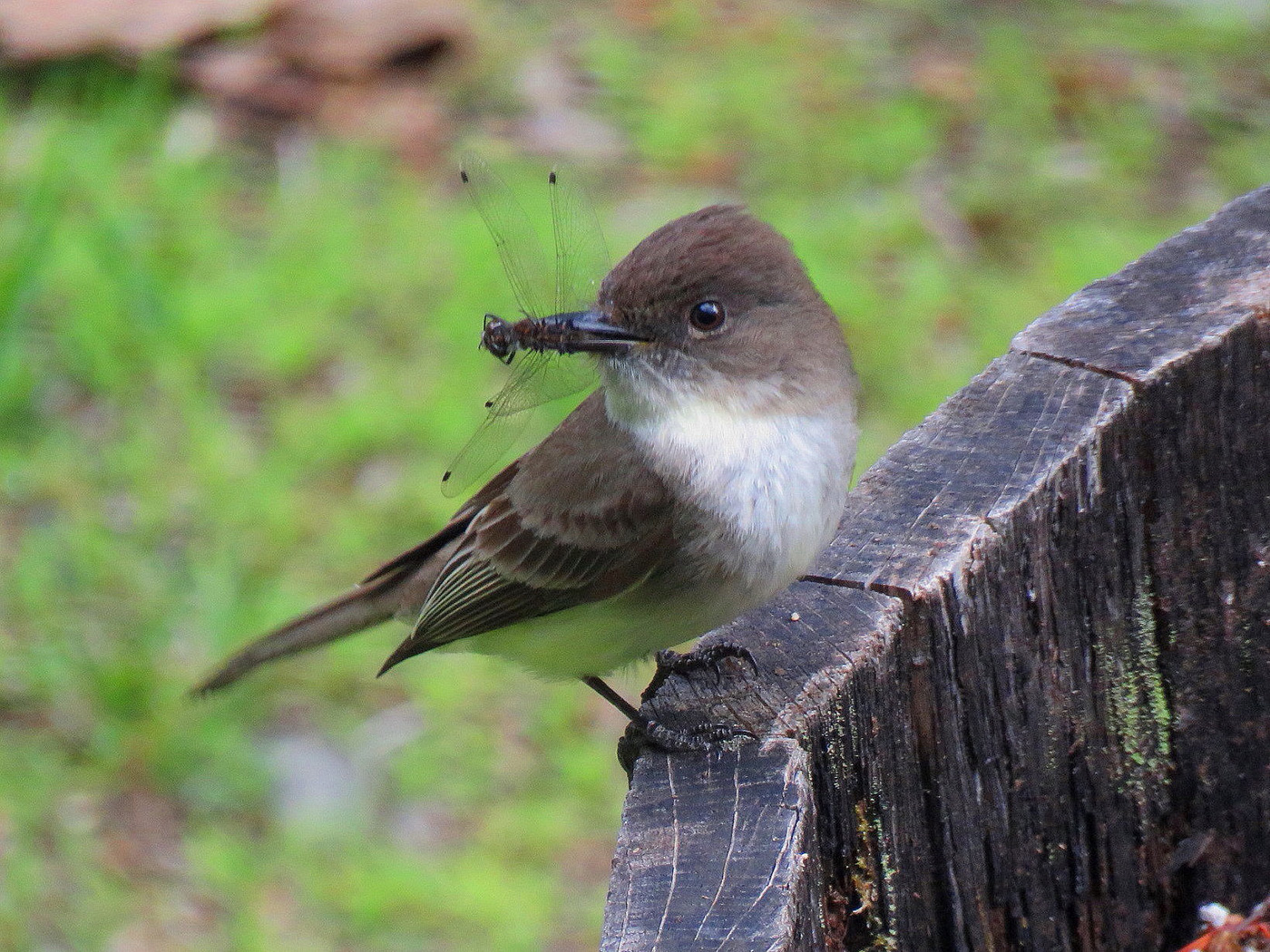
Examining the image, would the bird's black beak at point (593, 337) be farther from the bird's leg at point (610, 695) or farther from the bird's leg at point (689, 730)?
the bird's leg at point (610, 695)

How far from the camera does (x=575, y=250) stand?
141 inches

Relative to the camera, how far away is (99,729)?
4980mm

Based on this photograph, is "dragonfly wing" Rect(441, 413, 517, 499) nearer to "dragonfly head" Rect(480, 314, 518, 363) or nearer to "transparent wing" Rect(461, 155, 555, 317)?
"dragonfly head" Rect(480, 314, 518, 363)

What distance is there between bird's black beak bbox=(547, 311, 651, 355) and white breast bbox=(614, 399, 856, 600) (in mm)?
171

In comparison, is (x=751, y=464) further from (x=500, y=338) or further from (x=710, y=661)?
(x=500, y=338)

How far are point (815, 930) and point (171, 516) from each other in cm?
372

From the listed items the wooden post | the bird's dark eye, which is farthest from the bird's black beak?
the wooden post

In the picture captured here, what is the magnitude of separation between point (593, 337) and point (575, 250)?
28cm

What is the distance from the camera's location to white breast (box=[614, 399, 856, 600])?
3.14 m

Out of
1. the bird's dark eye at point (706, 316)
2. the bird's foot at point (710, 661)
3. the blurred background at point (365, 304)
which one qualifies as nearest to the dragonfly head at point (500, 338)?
the bird's dark eye at point (706, 316)

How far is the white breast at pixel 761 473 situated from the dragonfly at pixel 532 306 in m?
0.23

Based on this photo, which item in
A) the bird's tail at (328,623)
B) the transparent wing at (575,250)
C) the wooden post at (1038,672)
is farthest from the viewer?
the bird's tail at (328,623)

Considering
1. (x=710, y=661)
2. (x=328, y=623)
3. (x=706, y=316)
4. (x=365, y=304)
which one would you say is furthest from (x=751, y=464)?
(x=365, y=304)

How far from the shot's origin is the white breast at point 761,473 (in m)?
3.14
